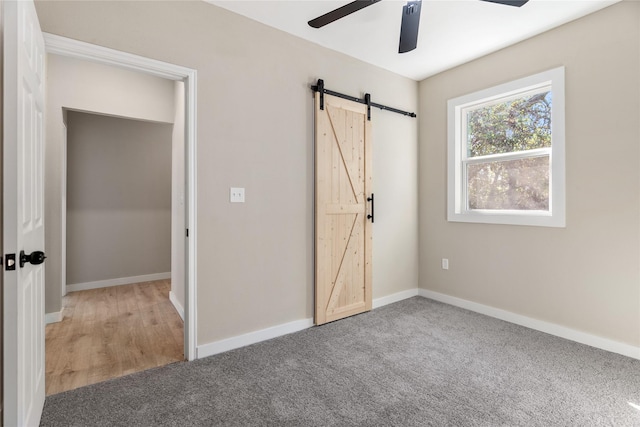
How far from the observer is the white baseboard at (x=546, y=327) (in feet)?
8.26

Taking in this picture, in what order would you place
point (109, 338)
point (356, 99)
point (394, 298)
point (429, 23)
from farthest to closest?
1. point (394, 298)
2. point (356, 99)
3. point (109, 338)
4. point (429, 23)

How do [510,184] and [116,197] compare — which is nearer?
[510,184]

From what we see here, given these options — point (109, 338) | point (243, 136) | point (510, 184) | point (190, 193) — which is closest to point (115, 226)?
point (109, 338)

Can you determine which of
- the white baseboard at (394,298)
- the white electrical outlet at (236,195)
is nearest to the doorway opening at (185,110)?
the white electrical outlet at (236,195)

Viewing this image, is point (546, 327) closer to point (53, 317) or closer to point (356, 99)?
point (356, 99)

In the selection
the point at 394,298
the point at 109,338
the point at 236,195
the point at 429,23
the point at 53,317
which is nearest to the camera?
the point at 236,195

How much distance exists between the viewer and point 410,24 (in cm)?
207

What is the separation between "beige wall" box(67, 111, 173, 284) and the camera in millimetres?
4418

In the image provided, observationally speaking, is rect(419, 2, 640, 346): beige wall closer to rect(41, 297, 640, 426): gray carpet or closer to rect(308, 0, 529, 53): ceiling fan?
rect(41, 297, 640, 426): gray carpet

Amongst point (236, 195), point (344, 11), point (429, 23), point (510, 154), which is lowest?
point (236, 195)

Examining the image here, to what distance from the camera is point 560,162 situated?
2.81 m

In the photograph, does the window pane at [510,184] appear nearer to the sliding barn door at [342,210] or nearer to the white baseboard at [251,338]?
the sliding barn door at [342,210]

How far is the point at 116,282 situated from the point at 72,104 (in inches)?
98.3

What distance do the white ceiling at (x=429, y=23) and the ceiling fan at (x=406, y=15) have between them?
451mm
